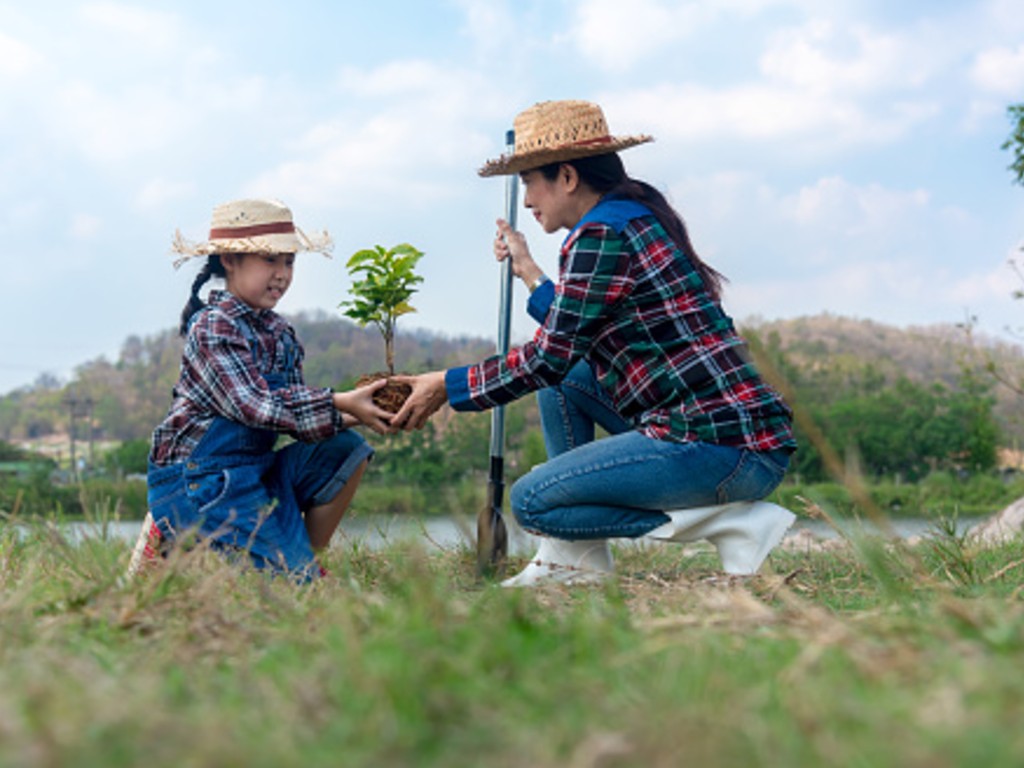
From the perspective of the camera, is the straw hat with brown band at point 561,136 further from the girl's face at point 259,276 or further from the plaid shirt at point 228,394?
the plaid shirt at point 228,394

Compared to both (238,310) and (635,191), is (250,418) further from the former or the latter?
(635,191)

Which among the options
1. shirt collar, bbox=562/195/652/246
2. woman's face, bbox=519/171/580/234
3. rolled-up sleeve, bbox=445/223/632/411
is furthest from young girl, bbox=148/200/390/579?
shirt collar, bbox=562/195/652/246

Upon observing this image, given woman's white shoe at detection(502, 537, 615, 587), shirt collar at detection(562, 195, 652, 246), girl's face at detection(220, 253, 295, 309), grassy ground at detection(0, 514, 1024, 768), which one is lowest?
woman's white shoe at detection(502, 537, 615, 587)

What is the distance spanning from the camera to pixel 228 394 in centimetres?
405

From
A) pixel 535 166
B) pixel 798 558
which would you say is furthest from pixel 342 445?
pixel 798 558

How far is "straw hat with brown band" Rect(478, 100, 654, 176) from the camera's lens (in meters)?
3.95

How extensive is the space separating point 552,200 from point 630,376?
2.22 feet

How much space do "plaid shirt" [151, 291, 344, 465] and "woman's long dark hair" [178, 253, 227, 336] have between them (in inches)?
4.8

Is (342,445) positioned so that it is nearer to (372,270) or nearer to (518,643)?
(372,270)

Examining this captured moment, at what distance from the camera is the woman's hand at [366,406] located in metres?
4.11

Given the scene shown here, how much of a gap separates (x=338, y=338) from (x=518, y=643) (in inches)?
1779

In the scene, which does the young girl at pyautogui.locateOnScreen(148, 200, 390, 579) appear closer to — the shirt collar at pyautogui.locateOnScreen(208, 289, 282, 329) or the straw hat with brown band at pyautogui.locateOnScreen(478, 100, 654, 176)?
the shirt collar at pyautogui.locateOnScreen(208, 289, 282, 329)

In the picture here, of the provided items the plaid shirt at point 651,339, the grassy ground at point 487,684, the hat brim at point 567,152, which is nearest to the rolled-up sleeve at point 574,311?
the plaid shirt at point 651,339

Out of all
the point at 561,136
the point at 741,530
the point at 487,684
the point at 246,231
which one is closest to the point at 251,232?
the point at 246,231
